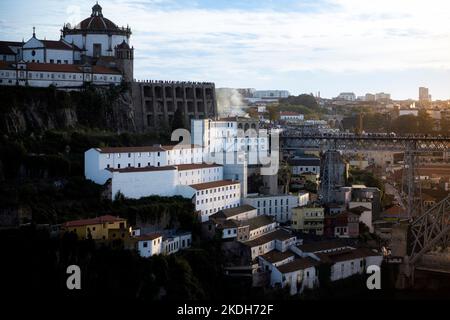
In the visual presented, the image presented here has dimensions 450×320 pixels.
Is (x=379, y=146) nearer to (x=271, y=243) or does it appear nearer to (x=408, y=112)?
(x=271, y=243)

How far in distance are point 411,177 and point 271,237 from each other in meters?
8.56

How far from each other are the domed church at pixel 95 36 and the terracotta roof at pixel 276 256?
42.8ft

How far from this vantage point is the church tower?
136ft

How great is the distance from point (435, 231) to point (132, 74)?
504 inches

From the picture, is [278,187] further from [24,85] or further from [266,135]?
[24,85]

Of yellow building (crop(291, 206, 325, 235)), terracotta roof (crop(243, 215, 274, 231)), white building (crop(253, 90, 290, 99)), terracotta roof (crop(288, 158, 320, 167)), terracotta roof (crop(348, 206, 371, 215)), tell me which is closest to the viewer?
terracotta roof (crop(243, 215, 274, 231))

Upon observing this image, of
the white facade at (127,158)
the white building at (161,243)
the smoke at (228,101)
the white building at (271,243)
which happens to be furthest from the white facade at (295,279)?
the smoke at (228,101)

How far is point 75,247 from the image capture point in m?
28.5

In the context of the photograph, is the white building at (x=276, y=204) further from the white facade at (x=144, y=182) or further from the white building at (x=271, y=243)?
the white facade at (x=144, y=182)

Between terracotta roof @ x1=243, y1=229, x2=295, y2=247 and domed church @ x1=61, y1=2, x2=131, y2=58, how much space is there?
11757mm

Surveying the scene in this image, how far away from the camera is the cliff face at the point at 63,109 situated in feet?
118

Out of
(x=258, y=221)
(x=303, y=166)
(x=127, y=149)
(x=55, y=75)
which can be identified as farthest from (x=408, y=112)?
(x=127, y=149)

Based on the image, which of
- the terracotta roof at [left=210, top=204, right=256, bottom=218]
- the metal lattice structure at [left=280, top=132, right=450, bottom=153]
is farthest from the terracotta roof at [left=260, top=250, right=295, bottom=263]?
the metal lattice structure at [left=280, top=132, right=450, bottom=153]

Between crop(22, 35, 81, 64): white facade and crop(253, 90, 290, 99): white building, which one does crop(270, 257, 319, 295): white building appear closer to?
crop(22, 35, 81, 64): white facade
